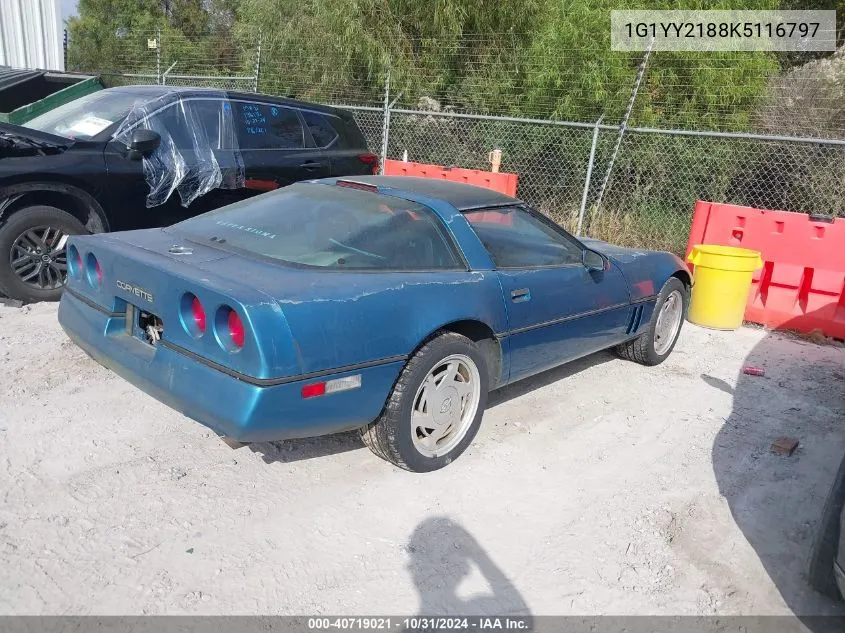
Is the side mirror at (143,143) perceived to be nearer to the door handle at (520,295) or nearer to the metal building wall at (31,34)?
the door handle at (520,295)

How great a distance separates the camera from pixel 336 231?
3.52m

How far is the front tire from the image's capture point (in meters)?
3.27

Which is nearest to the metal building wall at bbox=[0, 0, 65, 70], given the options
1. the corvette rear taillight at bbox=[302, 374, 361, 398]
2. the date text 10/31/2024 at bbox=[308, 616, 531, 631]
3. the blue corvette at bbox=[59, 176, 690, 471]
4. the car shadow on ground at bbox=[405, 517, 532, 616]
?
the blue corvette at bbox=[59, 176, 690, 471]

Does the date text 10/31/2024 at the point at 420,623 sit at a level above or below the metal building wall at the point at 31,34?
below

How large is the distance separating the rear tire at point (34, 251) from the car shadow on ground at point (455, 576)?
3708 millimetres

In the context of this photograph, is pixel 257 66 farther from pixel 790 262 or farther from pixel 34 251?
pixel 790 262

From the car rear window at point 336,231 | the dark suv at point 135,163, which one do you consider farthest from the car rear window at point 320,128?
the car rear window at point 336,231

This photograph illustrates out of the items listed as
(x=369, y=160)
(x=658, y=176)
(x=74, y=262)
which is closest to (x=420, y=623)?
(x=74, y=262)

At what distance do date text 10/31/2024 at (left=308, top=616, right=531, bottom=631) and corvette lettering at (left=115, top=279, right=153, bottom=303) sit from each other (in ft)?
5.06

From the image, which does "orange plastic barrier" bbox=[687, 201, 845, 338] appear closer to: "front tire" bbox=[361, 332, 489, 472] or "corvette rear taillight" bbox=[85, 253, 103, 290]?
"front tire" bbox=[361, 332, 489, 472]

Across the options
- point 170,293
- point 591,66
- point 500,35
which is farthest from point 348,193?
point 500,35

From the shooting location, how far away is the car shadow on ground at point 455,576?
8.73 feet

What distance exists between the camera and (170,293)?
2998 millimetres

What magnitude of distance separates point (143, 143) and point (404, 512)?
12.8 feet
